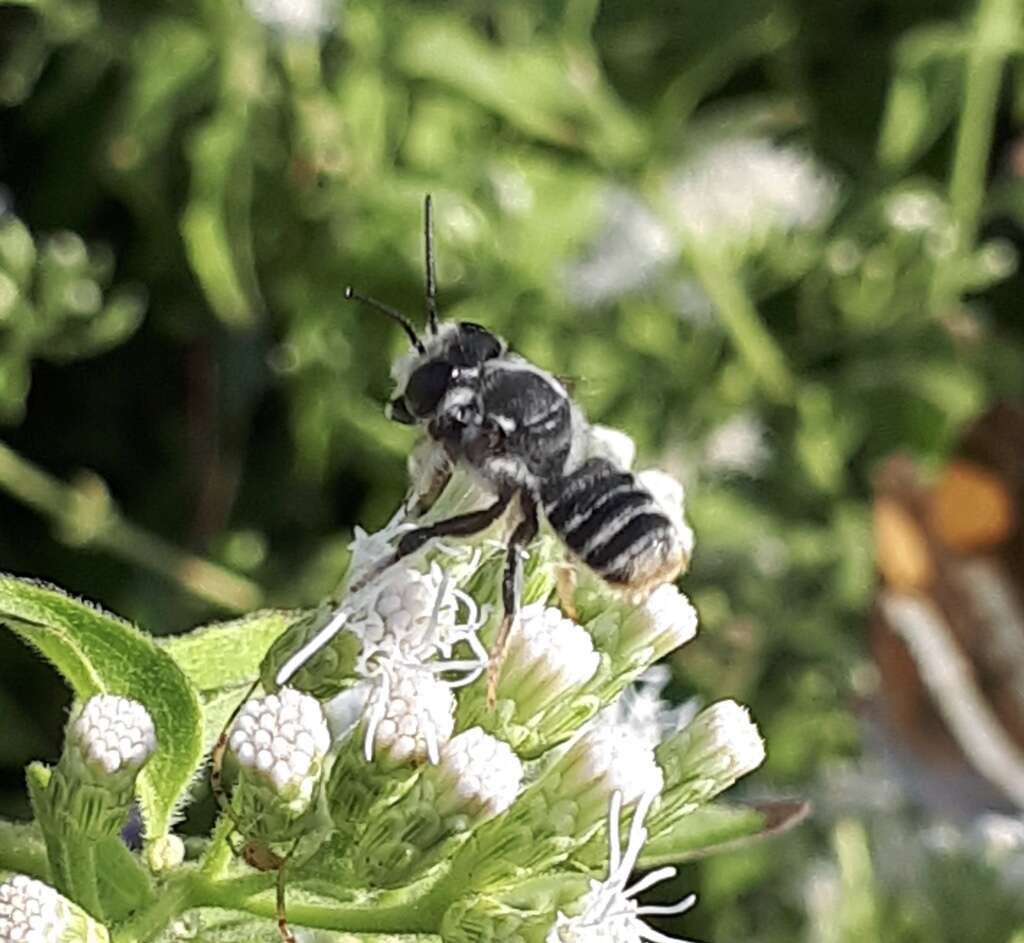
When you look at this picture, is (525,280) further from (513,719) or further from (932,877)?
(513,719)

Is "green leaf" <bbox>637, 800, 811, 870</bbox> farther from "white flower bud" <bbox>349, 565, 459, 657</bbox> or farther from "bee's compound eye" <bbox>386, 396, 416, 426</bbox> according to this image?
"bee's compound eye" <bbox>386, 396, 416, 426</bbox>

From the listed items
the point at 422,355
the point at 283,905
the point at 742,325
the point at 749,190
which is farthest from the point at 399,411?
the point at 749,190

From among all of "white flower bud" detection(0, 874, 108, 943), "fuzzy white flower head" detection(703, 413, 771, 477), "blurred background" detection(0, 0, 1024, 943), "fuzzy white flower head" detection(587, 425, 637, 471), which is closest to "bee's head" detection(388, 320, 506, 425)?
"fuzzy white flower head" detection(587, 425, 637, 471)

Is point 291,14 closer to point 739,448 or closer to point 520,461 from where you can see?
point 739,448

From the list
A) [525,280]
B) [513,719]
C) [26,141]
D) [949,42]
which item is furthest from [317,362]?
[513,719]

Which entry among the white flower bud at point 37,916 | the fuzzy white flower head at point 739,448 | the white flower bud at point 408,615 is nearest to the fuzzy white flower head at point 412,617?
the white flower bud at point 408,615

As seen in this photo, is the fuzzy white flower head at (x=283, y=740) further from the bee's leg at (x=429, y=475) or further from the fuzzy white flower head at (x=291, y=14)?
Result: the fuzzy white flower head at (x=291, y=14)
